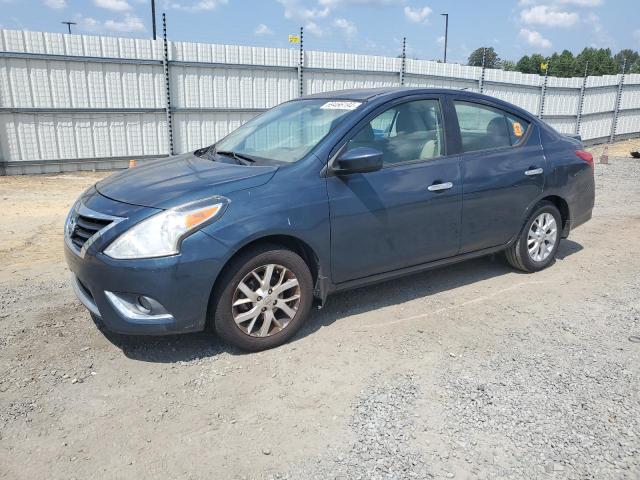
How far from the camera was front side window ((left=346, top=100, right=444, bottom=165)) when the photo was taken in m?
4.19

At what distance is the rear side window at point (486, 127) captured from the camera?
4746 millimetres

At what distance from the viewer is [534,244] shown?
5.39 m

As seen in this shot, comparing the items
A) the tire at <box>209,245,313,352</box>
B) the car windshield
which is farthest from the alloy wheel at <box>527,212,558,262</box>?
the tire at <box>209,245,313,352</box>

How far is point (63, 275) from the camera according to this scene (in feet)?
17.0

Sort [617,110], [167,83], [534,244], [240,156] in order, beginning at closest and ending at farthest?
[240,156]
[534,244]
[167,83]
[617,110]

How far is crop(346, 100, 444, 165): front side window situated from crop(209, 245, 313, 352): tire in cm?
103

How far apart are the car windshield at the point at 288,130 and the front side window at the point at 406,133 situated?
24 centimetres

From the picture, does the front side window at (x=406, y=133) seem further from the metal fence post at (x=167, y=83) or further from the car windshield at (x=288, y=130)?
the metal fence post at (x=167, y=83)

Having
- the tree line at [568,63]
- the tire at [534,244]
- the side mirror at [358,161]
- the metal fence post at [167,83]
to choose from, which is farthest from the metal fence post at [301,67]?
the tree line at [568,63]

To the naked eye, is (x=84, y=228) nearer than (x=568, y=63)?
Yes

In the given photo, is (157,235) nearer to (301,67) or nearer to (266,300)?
(266,300)

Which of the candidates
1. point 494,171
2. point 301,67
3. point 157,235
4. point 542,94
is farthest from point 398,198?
point 542,94

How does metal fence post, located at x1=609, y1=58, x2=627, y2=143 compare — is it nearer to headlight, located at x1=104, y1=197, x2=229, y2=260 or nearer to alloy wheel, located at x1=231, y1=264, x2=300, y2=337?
alloy wheel, located at x1=231, y1=264, x2=300, y2=337

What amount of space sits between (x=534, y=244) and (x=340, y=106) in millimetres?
2477
